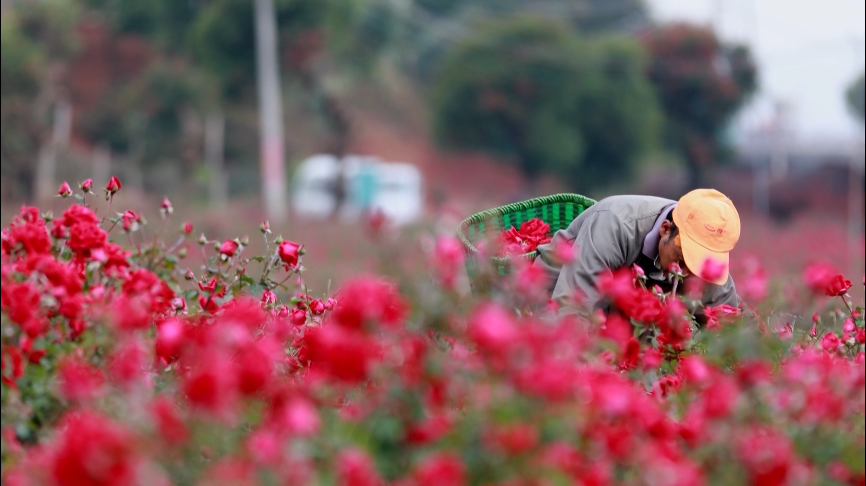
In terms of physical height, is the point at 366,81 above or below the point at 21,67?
below

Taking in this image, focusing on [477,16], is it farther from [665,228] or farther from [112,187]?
[112,187]

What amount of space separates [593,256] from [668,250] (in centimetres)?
24

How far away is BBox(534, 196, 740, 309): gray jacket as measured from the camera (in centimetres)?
298

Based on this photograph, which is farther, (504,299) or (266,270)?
(266,270)

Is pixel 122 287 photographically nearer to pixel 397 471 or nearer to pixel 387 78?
pixel 397 471

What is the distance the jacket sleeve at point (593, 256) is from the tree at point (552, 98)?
96.9ft

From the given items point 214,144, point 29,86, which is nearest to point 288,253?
point 29,86

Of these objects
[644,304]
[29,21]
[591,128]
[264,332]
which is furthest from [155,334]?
[591,128]

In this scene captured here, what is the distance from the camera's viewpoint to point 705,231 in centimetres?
301

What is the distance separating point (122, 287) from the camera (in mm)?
2322

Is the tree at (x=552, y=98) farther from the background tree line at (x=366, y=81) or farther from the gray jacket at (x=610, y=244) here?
the gray jacket at (x=610, y=244)

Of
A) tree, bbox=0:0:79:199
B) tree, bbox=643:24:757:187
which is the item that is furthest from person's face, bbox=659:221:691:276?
tree, bbox=643:24:757:187

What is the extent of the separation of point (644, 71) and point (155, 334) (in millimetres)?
33534

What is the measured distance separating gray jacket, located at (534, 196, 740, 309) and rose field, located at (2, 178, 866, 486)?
1.61 ft
